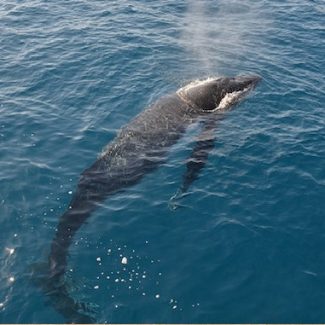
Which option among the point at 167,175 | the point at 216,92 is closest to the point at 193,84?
the point at 216,92

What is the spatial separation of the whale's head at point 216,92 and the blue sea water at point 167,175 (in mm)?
857

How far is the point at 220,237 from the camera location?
2114cm

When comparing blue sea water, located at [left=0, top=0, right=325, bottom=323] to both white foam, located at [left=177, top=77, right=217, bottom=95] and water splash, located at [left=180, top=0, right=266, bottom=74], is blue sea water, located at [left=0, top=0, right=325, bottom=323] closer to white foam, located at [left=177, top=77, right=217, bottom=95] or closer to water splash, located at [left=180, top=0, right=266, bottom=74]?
water splash, located at [left=180, top=0, right=266, bottom=74]

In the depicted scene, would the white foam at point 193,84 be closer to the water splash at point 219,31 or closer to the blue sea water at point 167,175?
the blue sea water at point 167,175

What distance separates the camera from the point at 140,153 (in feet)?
81.4

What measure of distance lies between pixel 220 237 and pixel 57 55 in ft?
68.7

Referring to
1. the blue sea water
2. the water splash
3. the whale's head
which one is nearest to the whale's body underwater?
the whale's head

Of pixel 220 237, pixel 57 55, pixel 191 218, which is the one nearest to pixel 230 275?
pixel 220 237

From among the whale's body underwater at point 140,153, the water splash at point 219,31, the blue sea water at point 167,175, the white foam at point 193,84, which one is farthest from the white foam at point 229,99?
→ the water splash at point 219,31

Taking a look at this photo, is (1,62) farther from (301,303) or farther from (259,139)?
(301,303)

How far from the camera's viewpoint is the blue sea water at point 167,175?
18.7 m

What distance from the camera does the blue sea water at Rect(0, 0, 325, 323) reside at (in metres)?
18.7

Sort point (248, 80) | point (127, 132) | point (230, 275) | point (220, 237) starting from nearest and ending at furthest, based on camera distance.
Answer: point (230, 275) → point (220, 237) → point (127, 132) → point (248, 80)

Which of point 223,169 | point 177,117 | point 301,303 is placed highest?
point 177,117
